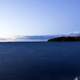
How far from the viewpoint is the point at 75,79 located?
2123 cm

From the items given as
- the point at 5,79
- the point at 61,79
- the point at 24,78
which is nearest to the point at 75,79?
the point at 61,79

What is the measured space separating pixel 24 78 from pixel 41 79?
61.3 inches

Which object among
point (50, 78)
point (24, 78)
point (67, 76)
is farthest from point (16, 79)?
point (67, 76)

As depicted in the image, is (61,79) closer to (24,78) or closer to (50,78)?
(50,78)

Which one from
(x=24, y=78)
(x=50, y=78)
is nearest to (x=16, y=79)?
(x=24, y=78)

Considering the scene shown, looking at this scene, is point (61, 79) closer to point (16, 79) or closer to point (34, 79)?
point (34, 79)

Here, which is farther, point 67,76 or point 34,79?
point 67,76

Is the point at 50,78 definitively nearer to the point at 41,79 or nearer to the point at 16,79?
the point at 41,79

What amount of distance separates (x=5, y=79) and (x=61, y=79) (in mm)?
4811

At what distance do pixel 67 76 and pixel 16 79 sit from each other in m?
4.85

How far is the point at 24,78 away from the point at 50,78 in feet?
7.63

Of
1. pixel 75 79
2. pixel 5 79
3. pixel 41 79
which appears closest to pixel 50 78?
pixel 41 79

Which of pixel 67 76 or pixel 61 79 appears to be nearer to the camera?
pixel 61 79

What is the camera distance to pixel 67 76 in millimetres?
23719
